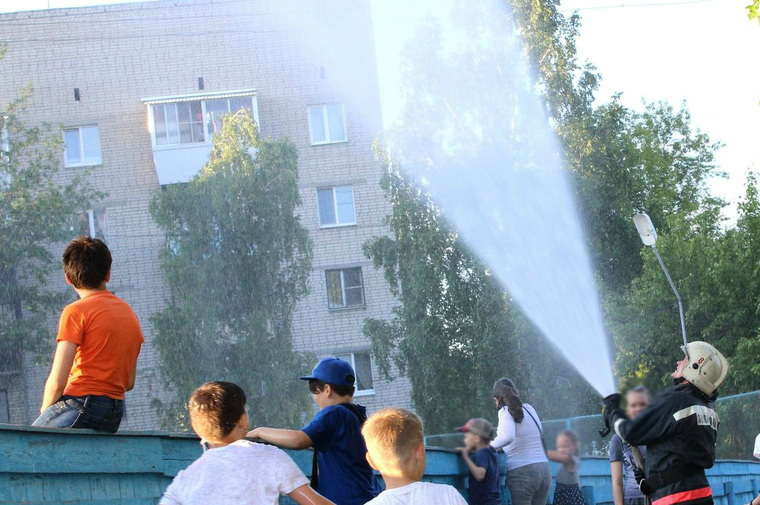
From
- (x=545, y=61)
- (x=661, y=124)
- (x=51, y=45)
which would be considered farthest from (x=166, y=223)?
(x=661, y=124)

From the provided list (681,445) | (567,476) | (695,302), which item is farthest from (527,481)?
(695,302)

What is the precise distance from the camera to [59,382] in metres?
4.16

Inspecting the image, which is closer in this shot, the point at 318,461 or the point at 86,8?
the point at 318,461

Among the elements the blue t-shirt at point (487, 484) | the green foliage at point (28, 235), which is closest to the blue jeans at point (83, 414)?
the blue t-shirt at point (487, 484)

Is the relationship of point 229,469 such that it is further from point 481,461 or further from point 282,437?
point 481,461

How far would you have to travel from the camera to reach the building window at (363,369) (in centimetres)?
3041

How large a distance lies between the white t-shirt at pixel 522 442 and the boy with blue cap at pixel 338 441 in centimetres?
259

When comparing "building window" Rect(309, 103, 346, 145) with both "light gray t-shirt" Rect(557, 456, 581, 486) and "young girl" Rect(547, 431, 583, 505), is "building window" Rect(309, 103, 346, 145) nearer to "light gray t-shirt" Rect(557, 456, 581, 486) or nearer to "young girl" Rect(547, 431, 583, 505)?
"young girl" Rect(547, 431, 583, 505)

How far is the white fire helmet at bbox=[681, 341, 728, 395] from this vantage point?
4.97 meters

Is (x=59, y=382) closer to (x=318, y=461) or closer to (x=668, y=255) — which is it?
(x=318, y=461)

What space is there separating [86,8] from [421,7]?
439 inches

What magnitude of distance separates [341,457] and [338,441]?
0.21 feet

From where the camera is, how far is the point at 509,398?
6.62 metres

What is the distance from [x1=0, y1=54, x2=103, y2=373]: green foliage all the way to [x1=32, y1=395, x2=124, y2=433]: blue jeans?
23292mm
